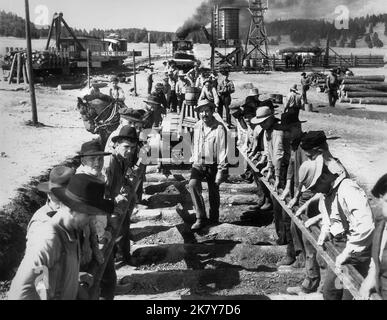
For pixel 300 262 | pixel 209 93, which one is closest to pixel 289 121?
pixel 300 262

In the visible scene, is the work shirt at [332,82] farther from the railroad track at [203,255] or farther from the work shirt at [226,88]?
the railroad track at [203,255]

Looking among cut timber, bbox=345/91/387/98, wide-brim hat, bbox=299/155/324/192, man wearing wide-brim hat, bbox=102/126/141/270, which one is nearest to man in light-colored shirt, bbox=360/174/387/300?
wide-brim hat, bbox=299/155/324/192

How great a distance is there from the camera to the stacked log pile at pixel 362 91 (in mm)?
21703

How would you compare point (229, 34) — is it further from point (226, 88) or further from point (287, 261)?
point (287, 261)

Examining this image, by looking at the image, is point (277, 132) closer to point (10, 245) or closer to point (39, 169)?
point (10, 245)

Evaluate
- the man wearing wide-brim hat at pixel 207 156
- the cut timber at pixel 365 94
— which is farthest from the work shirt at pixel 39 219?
the cut timber at pixel 365 94

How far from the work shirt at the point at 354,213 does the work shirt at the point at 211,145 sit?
9.05 feet

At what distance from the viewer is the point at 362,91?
22.8m

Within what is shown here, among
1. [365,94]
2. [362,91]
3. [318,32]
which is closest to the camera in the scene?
[365,94]

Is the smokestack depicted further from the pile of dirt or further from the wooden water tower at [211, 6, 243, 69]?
the pile of dirt

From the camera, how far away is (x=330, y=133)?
14.6 m

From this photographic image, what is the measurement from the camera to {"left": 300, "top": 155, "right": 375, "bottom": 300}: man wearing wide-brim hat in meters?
3.39

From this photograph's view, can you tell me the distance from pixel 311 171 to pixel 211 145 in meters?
2.42

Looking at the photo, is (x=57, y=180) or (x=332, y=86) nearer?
(x=57, y=180)
